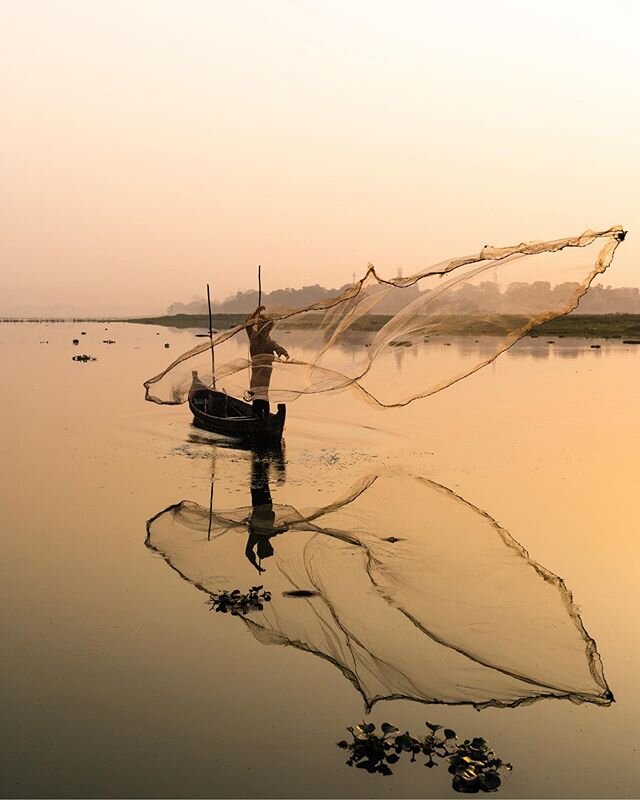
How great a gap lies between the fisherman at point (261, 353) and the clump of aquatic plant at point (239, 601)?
18.0ft

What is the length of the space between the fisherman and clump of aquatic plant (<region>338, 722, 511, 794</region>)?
8033mm

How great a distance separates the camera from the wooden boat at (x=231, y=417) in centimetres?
1687

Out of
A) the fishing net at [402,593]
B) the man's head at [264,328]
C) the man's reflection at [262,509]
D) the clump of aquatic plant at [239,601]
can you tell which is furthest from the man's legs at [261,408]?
the clump of aquatic plant at [239,601]

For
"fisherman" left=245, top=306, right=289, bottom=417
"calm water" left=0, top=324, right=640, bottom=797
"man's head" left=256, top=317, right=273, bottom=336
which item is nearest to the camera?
"calm water" left=0, top=324, right=640, bottom=797

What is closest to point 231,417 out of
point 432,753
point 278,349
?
point 278,349

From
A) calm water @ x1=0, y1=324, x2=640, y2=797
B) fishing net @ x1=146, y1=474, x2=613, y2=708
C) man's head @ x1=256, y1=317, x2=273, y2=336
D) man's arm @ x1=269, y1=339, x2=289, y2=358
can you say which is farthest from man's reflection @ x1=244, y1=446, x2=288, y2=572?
man's head @ x1=256, y1=317, x2=273, y2=336

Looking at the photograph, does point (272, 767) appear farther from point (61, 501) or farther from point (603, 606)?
point (61, 501)

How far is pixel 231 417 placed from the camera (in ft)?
60.2

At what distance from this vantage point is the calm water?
17.4 feet

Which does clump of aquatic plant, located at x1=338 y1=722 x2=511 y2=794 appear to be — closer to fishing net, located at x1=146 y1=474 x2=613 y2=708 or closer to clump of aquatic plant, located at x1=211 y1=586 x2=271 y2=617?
fishing net, located at x1=146 y1=474 x2=613 y2=708

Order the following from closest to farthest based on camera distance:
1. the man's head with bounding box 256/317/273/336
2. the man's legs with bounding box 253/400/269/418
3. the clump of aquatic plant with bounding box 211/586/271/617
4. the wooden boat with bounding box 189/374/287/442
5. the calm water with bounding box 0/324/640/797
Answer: the calm water with bounding box 0/324/640/797
the clump of aquatic plant with bounding box 211/586/271/617
the man's head with bounding box 256/317/273/336
the man's legs with bounding box 253/400/269/418
the wooden boat with bounding box 189/374/287/442

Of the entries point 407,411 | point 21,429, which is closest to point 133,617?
point 21,429

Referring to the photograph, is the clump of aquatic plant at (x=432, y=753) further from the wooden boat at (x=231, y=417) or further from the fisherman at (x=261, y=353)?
the wooden boat at (x=231, y=417)

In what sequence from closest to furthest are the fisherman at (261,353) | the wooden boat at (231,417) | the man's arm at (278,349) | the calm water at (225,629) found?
the calm water at (225,629)
the fisherman at (261,353)
the man's arm at (278,349)
the wooden boat at (231,417)
